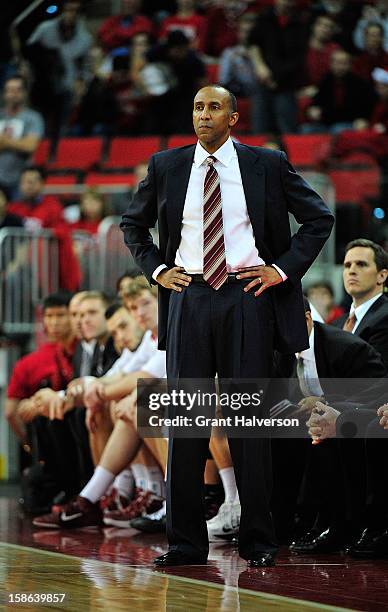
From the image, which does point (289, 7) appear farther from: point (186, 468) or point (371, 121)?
point (186, 468)

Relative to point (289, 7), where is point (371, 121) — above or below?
below

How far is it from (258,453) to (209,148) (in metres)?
1.17

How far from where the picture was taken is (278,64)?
1205cm

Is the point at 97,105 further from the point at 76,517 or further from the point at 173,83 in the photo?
the point at 76,517

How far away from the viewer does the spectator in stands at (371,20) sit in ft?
39.1

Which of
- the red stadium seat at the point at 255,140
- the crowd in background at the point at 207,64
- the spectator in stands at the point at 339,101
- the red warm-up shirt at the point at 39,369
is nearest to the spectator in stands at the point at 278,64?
the crowd in background at the point at 207,64

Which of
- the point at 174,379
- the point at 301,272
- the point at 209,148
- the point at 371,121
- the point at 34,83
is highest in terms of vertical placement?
the point at 34,83

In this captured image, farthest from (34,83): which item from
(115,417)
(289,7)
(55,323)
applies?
(115,417)

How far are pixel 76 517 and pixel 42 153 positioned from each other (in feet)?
24.4

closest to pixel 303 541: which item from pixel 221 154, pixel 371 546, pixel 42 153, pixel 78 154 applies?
pixel 371 546

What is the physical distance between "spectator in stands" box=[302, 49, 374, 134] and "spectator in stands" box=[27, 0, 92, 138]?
3114 millimetres

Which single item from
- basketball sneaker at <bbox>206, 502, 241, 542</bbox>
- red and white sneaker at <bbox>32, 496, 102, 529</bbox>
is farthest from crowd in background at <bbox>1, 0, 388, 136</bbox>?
basketball sneaker at <bbox>206, 502, 241, 542</bbox>

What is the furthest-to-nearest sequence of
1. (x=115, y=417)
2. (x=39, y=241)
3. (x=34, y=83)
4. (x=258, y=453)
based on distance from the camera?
(x=34, y=83) < (x=39, y=241) < (x=115, y=417) < (x=258, y=453)

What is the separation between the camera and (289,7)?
1232 centimetres
